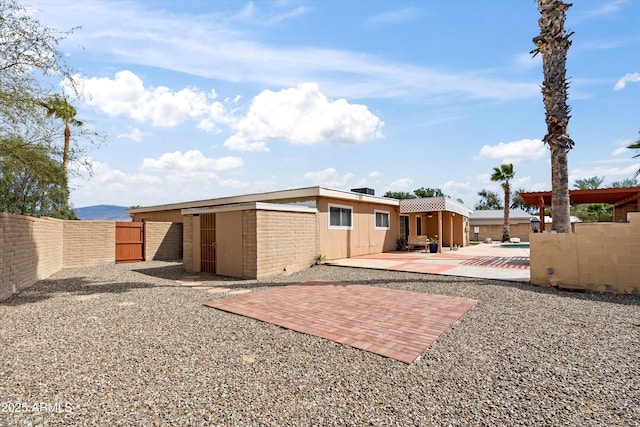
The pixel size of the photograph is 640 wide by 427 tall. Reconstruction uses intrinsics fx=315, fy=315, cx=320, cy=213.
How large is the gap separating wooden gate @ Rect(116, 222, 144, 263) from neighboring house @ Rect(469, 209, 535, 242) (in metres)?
28.7

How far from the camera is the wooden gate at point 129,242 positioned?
15.0m

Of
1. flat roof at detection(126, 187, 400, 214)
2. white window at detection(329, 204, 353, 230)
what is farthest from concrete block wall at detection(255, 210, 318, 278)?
white window at detection(329, 204, 353, 230)

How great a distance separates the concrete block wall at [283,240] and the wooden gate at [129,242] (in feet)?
30.2

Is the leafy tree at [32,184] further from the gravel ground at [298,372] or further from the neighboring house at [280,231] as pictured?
the neighboring house at [280,231]

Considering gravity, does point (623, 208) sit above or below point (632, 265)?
above

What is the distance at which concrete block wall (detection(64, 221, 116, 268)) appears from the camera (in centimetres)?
1330

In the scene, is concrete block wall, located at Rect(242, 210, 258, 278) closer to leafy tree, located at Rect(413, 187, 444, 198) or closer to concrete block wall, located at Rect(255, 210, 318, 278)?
concrete block wall, located at Rect(255, 210, 318, 278)

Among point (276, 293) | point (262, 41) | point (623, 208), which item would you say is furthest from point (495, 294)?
point (623, 208)

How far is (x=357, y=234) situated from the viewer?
608 inches

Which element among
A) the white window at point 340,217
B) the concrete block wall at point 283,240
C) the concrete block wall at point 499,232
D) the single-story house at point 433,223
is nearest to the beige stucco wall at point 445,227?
the single-story house at point 433,223

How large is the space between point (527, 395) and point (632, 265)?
6725 millimetres

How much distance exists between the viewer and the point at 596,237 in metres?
7.59

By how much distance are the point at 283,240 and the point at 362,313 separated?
5.48 metres

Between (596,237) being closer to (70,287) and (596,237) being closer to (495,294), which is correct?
(495,294)
